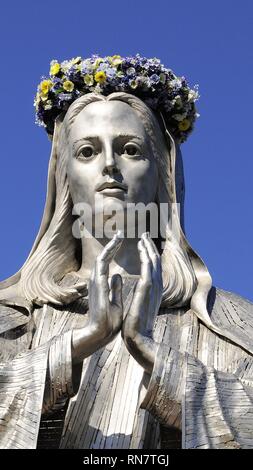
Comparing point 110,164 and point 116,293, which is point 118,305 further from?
point 110,164

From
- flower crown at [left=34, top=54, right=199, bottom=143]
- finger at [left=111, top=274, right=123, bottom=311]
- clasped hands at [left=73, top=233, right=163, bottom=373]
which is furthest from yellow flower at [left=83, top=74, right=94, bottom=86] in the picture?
finger at [left=111, top=274, right=123, bottom=311]

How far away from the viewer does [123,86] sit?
14.3 m

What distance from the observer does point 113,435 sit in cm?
1273

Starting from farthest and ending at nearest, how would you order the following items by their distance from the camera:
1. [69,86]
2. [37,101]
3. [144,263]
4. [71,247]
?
[37,101], [69,86], [71,247], [144,263]

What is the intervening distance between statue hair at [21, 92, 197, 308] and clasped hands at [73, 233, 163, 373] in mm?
1260

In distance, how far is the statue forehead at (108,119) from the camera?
14.0 metres

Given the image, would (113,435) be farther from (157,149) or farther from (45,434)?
(157,149)

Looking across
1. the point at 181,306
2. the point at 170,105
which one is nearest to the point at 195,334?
the point at 181,306

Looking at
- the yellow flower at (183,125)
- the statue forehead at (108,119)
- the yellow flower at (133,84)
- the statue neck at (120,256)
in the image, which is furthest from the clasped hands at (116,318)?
the yellow flower at (183,125)

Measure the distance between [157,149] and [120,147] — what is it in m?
0.40

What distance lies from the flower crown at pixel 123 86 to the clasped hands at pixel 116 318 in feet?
7.71

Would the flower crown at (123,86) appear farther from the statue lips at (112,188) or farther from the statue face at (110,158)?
the statue lips at (112,188)

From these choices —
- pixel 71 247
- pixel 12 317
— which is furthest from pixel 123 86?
pixel 12 317

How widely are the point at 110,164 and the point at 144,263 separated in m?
1.45
